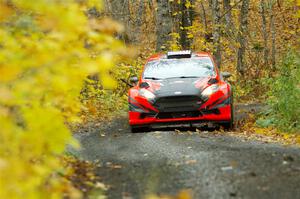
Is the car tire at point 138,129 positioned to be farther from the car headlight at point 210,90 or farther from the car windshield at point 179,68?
the car headlight at point 210,90

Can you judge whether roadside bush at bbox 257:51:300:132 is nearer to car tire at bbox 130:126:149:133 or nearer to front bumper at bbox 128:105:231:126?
front bumper at bbox 128:105:231:126

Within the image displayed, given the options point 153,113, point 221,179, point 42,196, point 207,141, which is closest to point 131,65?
point 153,113

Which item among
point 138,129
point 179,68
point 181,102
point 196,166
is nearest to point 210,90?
point 181,102

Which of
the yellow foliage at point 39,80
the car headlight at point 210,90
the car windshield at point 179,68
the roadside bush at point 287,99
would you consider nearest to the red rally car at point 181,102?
the car headlight at point 210,90

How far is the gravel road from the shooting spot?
5.96m

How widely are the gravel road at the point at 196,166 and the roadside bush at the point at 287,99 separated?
168cm

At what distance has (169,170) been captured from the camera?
701cm

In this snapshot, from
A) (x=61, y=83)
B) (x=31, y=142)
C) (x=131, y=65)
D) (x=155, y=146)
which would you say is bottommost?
(x=131, y=65)

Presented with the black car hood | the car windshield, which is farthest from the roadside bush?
the black car hood

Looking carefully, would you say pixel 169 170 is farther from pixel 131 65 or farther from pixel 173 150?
pixel 131 65

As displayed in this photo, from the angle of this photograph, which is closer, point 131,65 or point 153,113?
point 153,113

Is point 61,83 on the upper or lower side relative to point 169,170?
upper

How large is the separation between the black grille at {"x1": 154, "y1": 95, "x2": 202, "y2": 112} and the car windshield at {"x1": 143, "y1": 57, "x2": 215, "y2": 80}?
0.88 m

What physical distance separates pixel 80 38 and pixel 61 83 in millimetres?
1243
